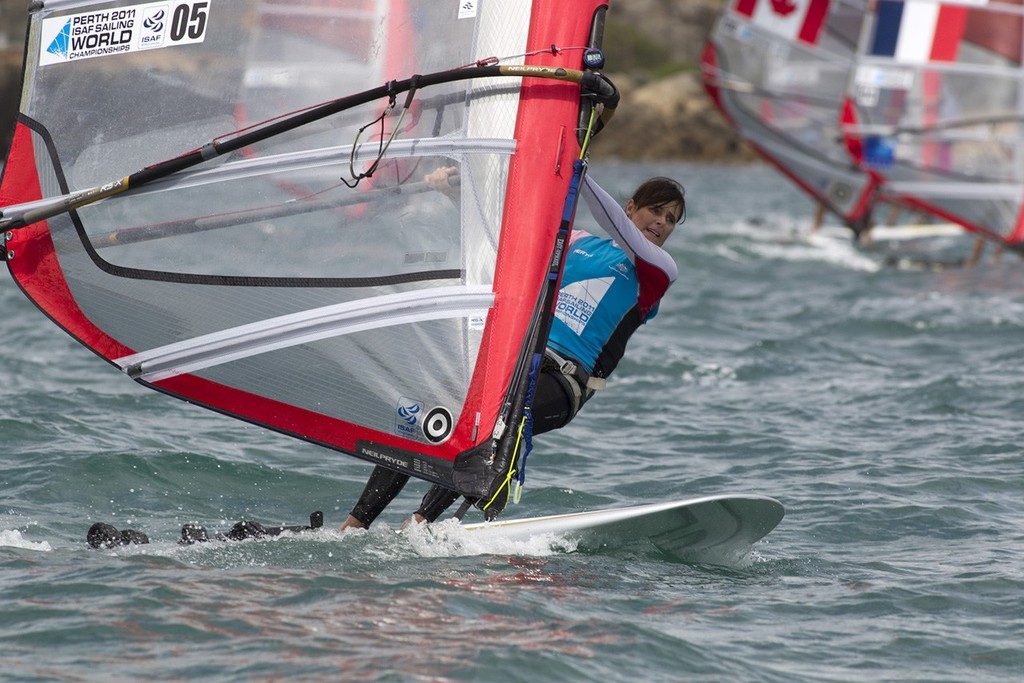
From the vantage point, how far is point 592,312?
4.88 meters

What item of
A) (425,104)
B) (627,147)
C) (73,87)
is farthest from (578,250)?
(627,147)

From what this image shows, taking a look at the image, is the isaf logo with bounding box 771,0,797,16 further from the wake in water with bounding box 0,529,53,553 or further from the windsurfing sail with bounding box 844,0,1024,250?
the wake in water with bounding box 0,529,53,553

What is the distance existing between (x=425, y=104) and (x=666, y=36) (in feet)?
175

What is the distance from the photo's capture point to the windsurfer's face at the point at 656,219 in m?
4.90

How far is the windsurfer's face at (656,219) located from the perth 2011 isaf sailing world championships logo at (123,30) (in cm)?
161

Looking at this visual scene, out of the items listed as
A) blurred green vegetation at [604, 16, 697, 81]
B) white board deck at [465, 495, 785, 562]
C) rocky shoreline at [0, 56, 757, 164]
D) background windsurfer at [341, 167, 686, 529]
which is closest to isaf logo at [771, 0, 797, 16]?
background windsurfer at [341, 167, 686, 529]

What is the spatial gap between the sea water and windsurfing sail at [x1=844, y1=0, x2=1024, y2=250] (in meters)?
6.60

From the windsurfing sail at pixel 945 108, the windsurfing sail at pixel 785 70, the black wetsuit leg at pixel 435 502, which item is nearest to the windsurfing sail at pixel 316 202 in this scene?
the black wetsuit leg at pixel 435 502

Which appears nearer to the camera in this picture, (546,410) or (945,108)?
(546,410)

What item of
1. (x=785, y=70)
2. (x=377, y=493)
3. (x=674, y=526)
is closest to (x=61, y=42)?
(x=377, y=493)

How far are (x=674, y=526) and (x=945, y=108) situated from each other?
43.4 feet

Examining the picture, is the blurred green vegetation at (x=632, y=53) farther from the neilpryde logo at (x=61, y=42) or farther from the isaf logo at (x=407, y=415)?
the isaf logo at (x=407, y=415)

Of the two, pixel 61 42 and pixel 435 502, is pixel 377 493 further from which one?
pixel 61 42

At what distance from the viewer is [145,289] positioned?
15.7 ft
